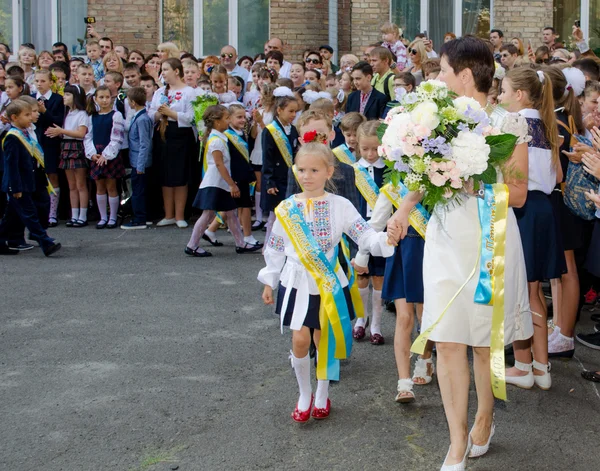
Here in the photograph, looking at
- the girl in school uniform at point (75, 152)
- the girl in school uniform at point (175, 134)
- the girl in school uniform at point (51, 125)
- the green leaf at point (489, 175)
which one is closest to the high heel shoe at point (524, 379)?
the green leaf at point (489, 175)

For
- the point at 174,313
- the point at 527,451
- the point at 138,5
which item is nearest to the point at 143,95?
the point at 174,313

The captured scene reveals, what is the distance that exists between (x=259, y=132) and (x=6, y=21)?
914cm

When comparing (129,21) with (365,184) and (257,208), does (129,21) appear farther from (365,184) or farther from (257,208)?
(365,184)

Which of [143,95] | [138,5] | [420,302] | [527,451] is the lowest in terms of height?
[527,451]

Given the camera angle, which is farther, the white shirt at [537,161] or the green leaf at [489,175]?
the white shirt at [537,161]

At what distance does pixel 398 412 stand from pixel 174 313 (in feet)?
9.43

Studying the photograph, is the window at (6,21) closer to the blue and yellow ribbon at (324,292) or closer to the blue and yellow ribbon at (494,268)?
the blue and yellow ribbon at (324,292)

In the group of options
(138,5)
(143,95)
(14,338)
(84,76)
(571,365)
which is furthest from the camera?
(138,5)

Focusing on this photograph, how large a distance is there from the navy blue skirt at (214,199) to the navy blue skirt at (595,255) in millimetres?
4493

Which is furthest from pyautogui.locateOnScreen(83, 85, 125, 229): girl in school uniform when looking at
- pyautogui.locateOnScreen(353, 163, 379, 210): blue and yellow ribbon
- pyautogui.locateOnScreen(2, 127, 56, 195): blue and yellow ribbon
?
pyautogui.locateOnScreen(353, 163, 379, 210): blue and yellow ribbon

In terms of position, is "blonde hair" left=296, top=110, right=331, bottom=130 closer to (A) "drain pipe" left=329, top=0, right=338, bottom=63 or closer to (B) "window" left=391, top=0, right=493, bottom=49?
(A) "drain pipe" left=329, top=0, right=338, bottom=63

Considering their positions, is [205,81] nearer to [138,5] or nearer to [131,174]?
[131,174]

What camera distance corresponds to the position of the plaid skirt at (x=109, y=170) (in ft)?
38.8

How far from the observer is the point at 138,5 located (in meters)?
17.3
